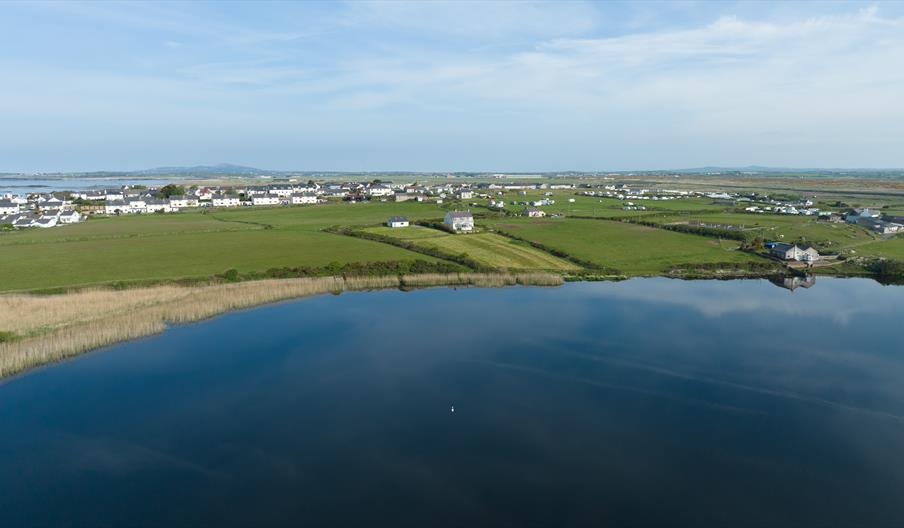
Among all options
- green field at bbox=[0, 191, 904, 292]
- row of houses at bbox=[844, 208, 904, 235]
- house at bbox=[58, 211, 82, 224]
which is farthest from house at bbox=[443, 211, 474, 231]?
house at bbox=[58, 211, 82, 224]

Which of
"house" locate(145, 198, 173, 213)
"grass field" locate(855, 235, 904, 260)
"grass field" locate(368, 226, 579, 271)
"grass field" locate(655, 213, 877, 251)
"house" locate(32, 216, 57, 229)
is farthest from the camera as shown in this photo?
"house" locate(145, 198, 173, 213)

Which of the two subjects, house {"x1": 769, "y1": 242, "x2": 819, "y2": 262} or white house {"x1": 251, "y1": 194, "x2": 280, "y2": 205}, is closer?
house {"x1": 769, "y1": 242, "x2": 819, "y2": 262}

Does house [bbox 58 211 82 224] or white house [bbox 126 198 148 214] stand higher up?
white house [bbox 126 198 148 214]

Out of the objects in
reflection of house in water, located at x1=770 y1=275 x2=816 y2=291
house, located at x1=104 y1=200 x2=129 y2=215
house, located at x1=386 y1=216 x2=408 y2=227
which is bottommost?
reflection of house in water, located at x1=770 y1=275 x2=816 y2=291

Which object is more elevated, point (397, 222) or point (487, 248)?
point (397, 222)

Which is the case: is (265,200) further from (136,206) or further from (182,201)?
(136,206)

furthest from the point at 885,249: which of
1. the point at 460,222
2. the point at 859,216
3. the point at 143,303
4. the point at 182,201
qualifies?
the point at 182,201

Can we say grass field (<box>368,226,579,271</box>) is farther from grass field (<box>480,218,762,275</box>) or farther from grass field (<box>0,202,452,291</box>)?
grass field (<box>0,202,452,291</box>)
